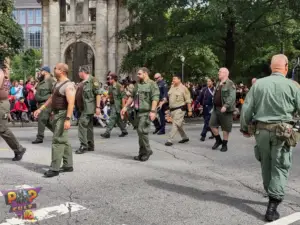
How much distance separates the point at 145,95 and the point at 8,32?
12.3m

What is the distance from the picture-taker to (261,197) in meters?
5.93

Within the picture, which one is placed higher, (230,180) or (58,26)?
(58,26)

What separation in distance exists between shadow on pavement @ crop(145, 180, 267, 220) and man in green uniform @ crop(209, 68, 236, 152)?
10.9 ft

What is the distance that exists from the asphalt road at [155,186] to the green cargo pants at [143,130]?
0.32 m

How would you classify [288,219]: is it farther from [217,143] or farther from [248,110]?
[217,143]

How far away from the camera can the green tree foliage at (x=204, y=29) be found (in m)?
17.3

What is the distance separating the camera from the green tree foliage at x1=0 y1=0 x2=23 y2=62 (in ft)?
61.4

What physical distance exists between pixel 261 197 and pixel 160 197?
135cm

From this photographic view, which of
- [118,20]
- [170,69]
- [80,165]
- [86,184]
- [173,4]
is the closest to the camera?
[86,184]

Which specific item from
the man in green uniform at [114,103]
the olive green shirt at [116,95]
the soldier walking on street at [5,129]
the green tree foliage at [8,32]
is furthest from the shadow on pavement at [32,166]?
the green tree foliage at [8,32]

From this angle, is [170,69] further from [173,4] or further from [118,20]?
[118,20]

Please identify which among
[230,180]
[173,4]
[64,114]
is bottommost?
[230,180]

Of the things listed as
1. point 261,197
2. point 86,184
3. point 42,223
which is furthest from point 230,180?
point 42,223

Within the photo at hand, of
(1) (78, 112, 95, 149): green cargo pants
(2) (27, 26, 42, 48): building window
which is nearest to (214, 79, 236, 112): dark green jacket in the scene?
(1) (78, 112, 95, 149): green cargo pants
